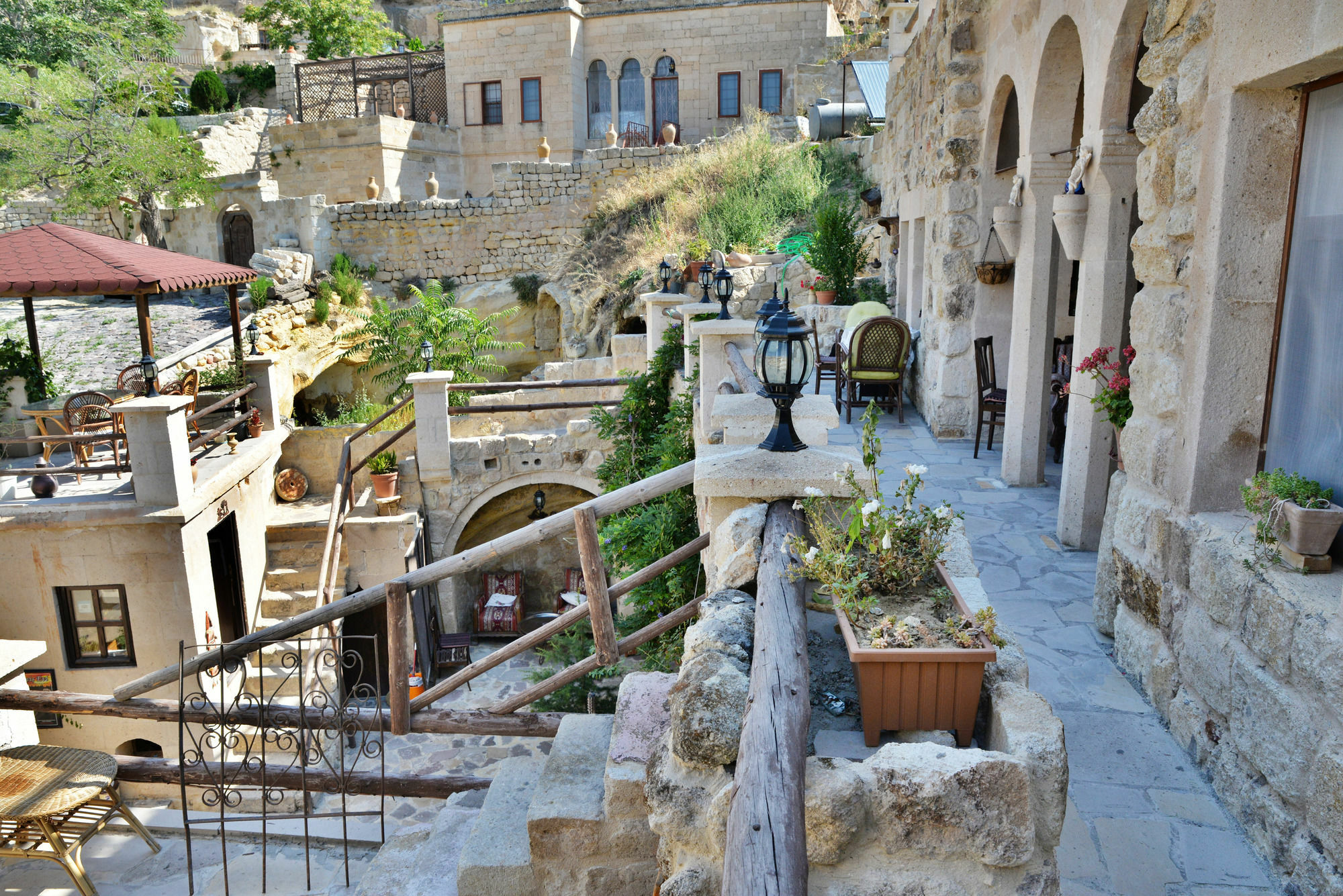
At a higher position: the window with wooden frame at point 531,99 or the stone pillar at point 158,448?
the window with wooden frame at point 531,99

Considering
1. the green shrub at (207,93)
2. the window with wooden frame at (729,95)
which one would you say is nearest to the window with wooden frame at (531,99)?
the window with wooden frame at (729,95)

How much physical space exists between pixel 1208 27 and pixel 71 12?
103 ft

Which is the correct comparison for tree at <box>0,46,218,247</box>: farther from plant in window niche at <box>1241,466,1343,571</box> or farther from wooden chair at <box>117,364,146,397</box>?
plant in window niche at <box>1241,466,1343,571</box>

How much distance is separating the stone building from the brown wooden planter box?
41.0 inches

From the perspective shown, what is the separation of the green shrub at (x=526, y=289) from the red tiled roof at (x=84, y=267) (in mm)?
9237

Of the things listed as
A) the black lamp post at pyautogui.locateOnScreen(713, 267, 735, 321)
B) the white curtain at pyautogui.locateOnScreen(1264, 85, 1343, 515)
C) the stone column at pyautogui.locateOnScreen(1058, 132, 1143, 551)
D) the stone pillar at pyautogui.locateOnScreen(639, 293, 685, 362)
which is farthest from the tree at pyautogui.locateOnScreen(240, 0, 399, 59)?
the white curtain at pyautogui.locateOnScreen(1264, 85, 1343, 515)

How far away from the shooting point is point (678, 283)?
40.9 ft

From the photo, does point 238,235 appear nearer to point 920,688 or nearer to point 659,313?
point 659,313

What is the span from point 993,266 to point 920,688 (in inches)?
223

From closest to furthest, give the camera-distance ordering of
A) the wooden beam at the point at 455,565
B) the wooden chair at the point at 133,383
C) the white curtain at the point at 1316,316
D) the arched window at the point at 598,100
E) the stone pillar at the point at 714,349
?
the white curtain at the point at 1316,316, the wooden beam at the point at 455,565, the stone pillar at the point at 714,349, the wooden chair at the point at 133,383, the arched window at the point at 598,100

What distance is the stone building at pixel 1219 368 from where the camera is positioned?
101 inches

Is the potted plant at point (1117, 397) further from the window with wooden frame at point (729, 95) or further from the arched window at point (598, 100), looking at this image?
the arched window at point (598, 100)

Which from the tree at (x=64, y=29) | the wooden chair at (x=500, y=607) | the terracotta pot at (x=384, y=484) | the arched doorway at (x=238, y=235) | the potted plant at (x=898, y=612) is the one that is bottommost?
the wooden chair at (x=500, y=607)

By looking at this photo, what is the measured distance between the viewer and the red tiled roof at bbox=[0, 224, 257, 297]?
9.12 meters
